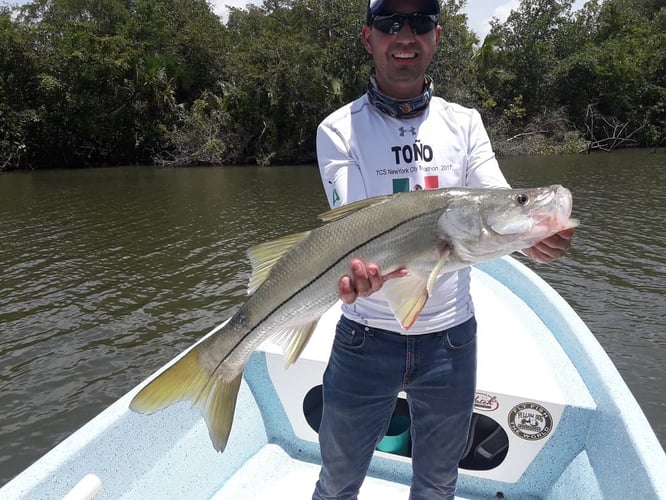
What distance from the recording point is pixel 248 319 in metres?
2.30

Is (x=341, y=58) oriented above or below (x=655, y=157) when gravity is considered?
above

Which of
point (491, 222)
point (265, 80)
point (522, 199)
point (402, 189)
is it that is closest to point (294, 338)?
point (402, 189)

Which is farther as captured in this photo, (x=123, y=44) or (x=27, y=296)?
(x=123, y=44)

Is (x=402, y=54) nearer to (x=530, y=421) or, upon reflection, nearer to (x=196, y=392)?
(x=196, y=392)

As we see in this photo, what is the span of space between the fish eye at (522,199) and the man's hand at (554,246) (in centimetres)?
20

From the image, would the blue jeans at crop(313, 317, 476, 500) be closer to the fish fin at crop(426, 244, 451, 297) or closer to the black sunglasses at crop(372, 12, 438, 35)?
the fish fin at crop(426, 244, 451, 297)

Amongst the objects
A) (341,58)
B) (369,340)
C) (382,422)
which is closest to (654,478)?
(382,422)

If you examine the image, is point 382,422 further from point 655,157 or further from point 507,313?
point 655,157

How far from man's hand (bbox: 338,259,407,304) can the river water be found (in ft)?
18.7

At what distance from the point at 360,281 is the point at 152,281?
35.7 ft

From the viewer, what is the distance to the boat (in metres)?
2.75

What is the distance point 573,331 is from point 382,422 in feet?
6.53

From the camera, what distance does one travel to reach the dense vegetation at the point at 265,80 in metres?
34.7

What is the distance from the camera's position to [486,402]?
134 inches
